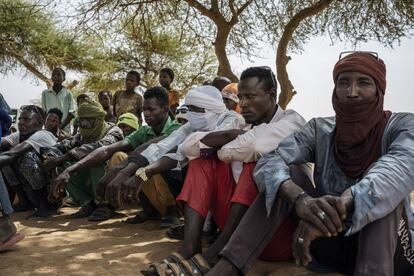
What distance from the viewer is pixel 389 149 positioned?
7.50ft

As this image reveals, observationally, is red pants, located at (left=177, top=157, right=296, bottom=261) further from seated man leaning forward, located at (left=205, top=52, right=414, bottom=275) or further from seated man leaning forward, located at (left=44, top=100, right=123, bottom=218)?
seated man leaning forward, located at (left=44, top=100, right=123, bottom=218)

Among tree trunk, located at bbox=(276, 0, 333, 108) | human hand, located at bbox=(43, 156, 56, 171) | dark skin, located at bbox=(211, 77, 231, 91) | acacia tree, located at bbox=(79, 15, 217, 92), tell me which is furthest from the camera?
acacia tree, located at bbox=(79, 15, 217, 92)

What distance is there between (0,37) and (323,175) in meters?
16.3

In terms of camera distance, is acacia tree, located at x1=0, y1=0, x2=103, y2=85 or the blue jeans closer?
the blue jeans

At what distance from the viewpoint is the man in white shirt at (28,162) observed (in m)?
4.95

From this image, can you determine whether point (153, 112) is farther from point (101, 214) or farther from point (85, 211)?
point (85, 211)

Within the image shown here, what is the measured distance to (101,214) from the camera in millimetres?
4715

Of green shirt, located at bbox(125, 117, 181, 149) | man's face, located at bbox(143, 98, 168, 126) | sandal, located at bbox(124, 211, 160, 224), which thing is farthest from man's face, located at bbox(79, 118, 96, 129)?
sandal, located at bbox(124, 211, 160, 224)

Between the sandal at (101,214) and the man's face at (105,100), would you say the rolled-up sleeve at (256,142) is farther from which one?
the man's face at (105,100)

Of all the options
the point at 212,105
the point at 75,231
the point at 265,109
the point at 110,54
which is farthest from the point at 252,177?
the point at 110,54

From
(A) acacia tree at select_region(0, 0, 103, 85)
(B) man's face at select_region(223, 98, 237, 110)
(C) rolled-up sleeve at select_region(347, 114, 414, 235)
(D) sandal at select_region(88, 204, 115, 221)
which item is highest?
(A) acacia tree at select_region(0, 0, 103, 85)

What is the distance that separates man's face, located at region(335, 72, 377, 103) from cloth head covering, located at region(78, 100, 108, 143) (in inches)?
123

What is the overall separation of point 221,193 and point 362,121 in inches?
40.9

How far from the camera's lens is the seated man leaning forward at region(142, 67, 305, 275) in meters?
2.67
